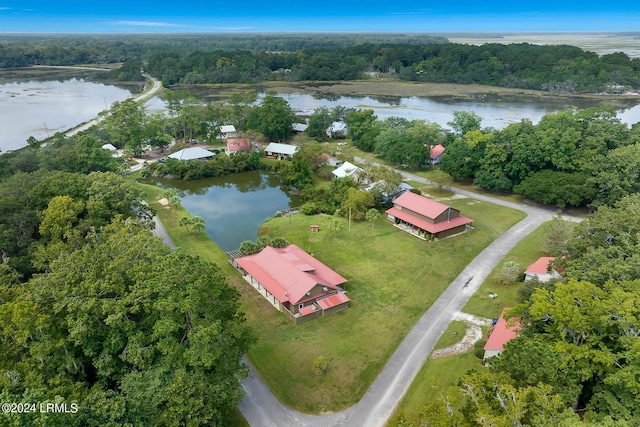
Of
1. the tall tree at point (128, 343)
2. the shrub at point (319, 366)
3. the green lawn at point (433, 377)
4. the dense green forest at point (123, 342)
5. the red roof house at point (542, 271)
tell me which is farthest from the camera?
the red roof house at point (542, 271)

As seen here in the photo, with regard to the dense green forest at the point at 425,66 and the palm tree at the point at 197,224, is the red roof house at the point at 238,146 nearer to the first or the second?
the palm tree at the point at 197,224

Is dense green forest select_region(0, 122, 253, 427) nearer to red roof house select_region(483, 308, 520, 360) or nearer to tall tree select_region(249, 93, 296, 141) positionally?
red roof house select_region(483, 308, 520, 360)

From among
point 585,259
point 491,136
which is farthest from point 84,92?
point 585,259

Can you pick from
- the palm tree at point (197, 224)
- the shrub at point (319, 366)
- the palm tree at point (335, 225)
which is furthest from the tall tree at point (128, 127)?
the shrub at point (319, 366)

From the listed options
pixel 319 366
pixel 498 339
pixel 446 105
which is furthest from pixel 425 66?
pixel 319 366

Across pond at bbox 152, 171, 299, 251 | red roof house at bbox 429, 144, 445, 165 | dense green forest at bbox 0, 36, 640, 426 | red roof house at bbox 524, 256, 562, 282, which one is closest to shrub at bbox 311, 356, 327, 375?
dense green forest at bbox 0, 36, 640, 426

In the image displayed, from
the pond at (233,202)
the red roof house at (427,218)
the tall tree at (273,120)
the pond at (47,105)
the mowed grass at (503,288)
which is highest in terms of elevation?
the tall tree at (273,120)
